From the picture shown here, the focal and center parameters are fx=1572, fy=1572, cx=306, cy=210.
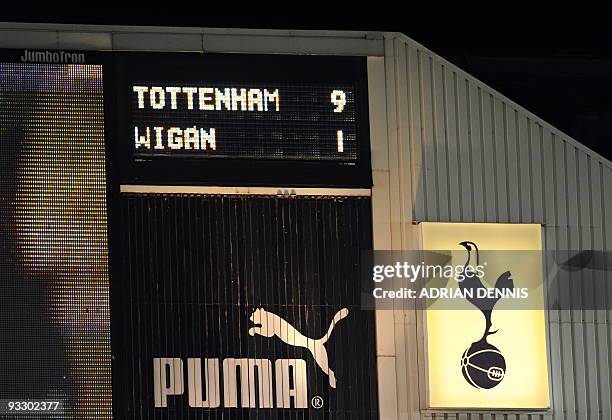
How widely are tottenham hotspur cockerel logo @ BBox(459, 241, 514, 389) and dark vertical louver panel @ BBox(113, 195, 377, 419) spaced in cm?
83

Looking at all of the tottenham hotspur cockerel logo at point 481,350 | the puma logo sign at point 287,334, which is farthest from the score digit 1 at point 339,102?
the puma logo sign at point 287,334

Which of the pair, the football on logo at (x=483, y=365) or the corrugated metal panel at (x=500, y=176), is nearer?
the football on logo at (x=483, y=365)

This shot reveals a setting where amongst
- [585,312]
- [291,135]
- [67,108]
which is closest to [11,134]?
[67,108]

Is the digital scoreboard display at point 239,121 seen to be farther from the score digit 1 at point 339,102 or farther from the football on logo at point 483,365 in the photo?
the football on logo at point 483,365

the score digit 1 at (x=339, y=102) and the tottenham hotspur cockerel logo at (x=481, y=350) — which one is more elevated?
the score digit 1 at (x=339, y=102)

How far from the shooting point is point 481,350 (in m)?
13.2

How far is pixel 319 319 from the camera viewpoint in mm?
13000

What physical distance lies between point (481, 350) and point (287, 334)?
1651 millimetres

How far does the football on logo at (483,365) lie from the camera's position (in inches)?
516

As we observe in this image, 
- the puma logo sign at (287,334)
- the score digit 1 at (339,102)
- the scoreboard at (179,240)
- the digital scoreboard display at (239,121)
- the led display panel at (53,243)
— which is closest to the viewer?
the led display panel at (53,243)

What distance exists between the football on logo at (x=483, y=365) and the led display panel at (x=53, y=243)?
9.78 ft

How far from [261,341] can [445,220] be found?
1894mm

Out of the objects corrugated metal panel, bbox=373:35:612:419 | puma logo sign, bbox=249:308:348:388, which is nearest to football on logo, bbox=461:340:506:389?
corrugated metal panel, bbox=373:35:612:419

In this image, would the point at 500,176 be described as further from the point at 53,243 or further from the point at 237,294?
the point at 53,243
